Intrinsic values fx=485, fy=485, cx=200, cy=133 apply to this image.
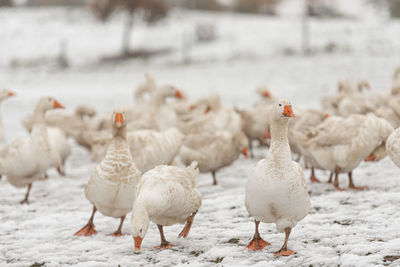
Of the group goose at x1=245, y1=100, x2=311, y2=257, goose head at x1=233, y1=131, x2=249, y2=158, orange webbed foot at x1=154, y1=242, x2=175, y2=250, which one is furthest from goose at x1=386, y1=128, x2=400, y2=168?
orange webbed foot at x1=154, y1=242, x2=175, y2=250

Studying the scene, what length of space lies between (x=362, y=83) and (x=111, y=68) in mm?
23612

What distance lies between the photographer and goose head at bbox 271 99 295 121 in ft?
17.3

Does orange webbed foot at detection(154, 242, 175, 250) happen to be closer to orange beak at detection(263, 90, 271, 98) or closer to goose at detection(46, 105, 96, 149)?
goose at detection(46, 105, 96, 149)

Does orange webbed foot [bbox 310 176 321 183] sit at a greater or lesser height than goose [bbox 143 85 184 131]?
lesser

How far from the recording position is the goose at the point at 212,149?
8.76 metres

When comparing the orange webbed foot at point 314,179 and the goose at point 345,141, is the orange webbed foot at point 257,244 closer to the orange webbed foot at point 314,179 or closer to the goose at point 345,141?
the goose at point 345,141

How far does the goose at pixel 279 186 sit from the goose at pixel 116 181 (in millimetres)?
1595

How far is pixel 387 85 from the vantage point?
21.8m

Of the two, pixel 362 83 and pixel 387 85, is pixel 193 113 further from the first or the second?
pixel 387 85

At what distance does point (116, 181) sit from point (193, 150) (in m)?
3.11

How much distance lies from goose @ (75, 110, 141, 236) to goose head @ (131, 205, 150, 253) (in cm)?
104

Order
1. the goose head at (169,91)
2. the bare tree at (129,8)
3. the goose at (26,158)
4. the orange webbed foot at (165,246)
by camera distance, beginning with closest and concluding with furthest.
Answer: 1. the orange webbed foot at (165,246)
2. the goose at (26,158)
3. the goose head at (169,91)
4. the bare tree at (129,8)

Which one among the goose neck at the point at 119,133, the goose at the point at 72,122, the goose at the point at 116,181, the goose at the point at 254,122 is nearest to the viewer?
the goose at the point at 116,181

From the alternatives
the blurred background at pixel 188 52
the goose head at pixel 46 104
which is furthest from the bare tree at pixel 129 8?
the goose head at pixel 46 104
